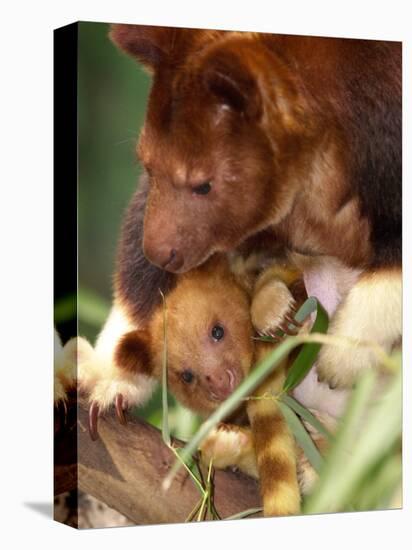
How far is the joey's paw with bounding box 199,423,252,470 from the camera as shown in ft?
12.4

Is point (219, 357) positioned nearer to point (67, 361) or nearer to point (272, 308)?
point (272, 308)

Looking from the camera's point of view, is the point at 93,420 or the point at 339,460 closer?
the point at 339,460

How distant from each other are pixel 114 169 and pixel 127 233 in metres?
0.23

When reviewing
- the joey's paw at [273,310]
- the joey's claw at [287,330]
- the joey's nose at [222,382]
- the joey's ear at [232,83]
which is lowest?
the joey's nose at [222,382]

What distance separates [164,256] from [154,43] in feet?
2.41

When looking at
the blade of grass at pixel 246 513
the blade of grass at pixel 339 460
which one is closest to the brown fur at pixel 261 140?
the blade of grass at pixel 339 460

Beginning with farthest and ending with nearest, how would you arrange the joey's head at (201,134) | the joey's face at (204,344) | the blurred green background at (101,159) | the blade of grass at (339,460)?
the joey's face at (204,344) → the joey's head at (201,134) → the blurred green background at (101,159) → the blade of grass at (339,460)

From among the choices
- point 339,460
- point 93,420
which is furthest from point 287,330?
point 339,460

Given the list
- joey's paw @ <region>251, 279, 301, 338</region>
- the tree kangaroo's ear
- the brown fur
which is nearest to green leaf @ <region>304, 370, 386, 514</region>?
joey's paw @ <region>251, 279, 301, 338</region>

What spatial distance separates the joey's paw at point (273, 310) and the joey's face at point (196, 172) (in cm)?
32

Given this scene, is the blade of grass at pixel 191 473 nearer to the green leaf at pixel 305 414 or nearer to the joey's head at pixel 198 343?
the joey's head at pixel 198 343

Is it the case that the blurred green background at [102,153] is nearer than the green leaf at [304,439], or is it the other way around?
the blurred green background at [102,153]

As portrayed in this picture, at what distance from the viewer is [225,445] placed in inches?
150

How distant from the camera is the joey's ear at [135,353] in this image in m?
3.75
